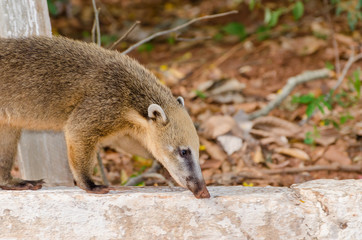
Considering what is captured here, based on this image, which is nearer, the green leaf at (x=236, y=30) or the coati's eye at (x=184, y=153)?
the coati's eye at (x=184, y=153)

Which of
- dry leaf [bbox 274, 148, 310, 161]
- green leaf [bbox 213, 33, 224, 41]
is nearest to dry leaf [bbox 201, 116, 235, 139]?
dry leaf [bbox 274, 148, 310, 161]

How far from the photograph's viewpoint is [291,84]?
22.9 feet

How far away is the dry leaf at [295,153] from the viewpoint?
591 cm

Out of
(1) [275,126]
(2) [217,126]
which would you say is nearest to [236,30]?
(1) [275,126]

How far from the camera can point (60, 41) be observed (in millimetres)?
4660

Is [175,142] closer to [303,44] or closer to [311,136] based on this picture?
[311,136]

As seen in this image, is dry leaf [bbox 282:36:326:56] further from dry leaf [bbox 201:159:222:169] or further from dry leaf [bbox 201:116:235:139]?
dry leaf [bbox 201:159:222:169]

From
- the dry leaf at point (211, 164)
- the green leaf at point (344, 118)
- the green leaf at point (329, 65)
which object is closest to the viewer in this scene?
the dry leaf at point (211, 164)

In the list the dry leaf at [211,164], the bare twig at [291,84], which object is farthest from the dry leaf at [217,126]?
the bare twig at [291,84]

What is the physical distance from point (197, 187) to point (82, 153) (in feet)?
3.53

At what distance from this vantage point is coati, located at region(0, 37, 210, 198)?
14.2 ft

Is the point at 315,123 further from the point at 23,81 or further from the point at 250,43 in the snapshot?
the point at 23,81

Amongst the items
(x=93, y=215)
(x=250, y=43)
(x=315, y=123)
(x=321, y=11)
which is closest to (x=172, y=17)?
Answer: (x=250, y=43)

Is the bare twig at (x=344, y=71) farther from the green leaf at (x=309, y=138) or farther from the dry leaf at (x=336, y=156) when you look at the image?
the dry leaf at (x=336, y=156)
